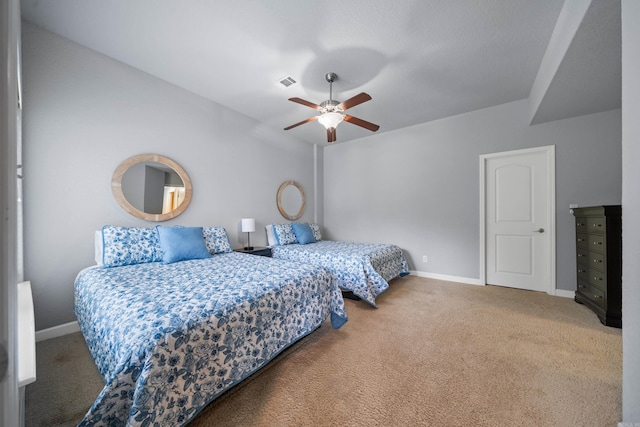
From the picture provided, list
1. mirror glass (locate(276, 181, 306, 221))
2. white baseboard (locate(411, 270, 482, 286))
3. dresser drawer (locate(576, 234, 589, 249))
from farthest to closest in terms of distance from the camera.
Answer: mirror glass (locate(276, 181, 306, 221))
white baseboard (locate(411, 270, 482, 286))
dresser drawer (locate(576, 234, 589, 249))

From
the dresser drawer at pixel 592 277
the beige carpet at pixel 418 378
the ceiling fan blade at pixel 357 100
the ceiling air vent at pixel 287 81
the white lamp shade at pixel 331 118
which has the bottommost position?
the beige carpet at pixel 418 378

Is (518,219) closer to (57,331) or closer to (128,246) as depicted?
(128,246)

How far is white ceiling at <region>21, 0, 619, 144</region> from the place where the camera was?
1.86 m

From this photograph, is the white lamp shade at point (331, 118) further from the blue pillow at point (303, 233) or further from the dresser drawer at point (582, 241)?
the dresser drawer at point (582, 241)

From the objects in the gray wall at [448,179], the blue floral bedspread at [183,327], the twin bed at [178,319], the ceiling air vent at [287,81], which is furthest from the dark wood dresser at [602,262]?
the ceiling air vent at [287,81]

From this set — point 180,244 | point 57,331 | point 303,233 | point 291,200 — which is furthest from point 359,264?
point 57,331

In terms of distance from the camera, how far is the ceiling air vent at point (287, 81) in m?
2.75

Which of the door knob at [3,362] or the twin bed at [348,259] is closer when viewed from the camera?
the door knob at [3,362]

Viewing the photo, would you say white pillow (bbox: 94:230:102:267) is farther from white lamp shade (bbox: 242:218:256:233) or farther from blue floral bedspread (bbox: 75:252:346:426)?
white lamp shade (bbox: 242:218:256:233)

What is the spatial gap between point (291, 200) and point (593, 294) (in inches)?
165

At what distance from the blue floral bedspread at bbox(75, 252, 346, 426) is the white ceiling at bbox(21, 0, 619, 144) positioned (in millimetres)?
2079

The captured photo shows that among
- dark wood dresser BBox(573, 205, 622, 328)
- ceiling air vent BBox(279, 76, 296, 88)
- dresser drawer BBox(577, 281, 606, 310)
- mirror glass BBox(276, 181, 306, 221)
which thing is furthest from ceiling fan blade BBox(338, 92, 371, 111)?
dresser drawer BBox(577, 281, 606, 310)

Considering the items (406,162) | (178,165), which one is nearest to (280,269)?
(178,165)

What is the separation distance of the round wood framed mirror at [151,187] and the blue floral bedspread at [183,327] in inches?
32.0
